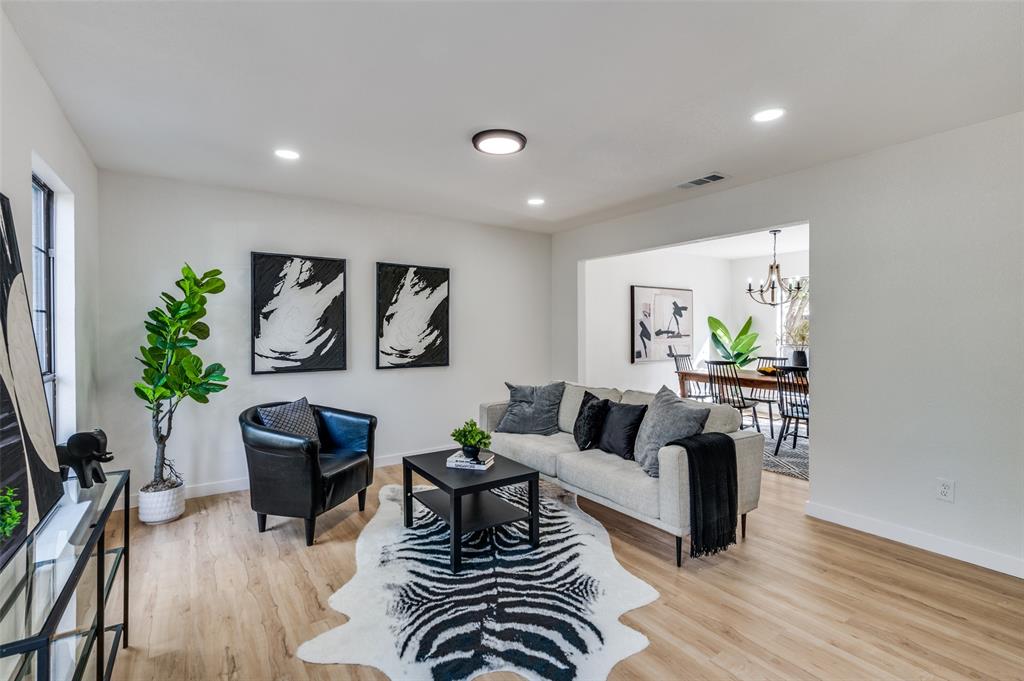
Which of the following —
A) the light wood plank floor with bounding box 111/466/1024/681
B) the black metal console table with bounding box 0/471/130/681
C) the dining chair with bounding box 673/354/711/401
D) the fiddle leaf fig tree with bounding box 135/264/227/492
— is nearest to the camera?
the black metal console table with bounding box 0/471/130/681

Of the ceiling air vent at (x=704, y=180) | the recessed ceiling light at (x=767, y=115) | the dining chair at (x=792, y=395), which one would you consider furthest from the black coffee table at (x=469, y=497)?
the dining chair at (x=792, y=395)

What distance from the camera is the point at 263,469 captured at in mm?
3215

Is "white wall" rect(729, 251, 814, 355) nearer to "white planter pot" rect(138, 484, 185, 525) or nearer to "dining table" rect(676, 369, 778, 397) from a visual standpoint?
"dining table" rect(676, 369, 778, 397)

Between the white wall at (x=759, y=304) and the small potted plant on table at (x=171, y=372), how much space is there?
7.74 metres

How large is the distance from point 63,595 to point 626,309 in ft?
21.4

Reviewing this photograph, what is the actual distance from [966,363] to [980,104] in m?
1.43

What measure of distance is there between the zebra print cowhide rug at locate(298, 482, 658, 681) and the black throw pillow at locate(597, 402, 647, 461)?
1.79 ft

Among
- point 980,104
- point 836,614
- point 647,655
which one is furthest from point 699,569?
point 980,104

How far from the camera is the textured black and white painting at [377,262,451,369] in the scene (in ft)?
16.1

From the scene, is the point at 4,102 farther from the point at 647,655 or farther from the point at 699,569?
the point at 699,569

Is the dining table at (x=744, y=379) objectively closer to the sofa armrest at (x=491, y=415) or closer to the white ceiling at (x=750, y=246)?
the white ceiling at (x=750, y=246)

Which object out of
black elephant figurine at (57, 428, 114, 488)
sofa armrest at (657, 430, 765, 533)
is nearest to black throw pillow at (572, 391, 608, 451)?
sofa armrest at (657, 430, 765, 533)

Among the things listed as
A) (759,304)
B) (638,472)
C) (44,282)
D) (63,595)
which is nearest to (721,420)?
(638,472)

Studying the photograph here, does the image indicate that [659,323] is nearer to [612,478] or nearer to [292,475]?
[612,478]
